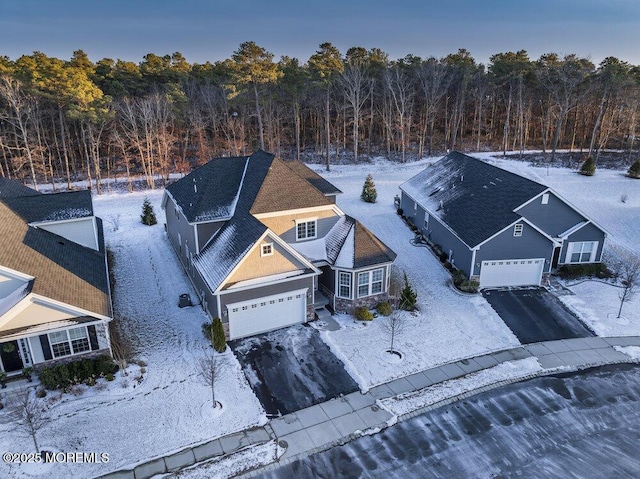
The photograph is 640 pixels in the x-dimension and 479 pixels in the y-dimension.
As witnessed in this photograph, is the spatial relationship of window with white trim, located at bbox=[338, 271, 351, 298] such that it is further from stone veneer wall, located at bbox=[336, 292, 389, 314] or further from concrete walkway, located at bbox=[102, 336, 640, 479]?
concrete walkway, located at bbox=[102, 336, 640, 479]

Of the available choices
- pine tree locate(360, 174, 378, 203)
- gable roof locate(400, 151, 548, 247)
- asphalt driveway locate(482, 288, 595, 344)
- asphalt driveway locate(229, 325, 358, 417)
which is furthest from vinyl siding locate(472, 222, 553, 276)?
pine tree locate(360, 174, 378, 203)

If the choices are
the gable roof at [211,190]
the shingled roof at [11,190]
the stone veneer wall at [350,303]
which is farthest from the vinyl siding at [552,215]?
the shingled roof at [11,190]

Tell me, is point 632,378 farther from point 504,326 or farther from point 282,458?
point 282,458

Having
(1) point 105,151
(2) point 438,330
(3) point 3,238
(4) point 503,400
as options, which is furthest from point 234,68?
(4) point 503,400

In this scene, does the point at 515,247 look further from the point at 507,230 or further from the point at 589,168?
the point at 589,168

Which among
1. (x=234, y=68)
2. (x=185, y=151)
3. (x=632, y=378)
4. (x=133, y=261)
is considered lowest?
(x=632, y=378)

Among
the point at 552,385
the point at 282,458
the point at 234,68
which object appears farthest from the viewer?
the point at 234,68
